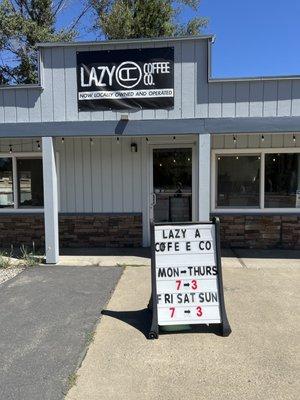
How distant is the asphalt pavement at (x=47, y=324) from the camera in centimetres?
347

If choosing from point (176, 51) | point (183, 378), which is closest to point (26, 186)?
point (176, 51)

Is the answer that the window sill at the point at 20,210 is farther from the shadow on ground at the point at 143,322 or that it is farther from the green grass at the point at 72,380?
the green grass at the point at 72,380

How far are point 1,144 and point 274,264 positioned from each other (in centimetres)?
659

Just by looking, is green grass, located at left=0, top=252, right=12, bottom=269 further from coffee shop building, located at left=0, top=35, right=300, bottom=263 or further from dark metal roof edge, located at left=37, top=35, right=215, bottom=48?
dark metal roof edge, located at left=37, top=35, right=215, bottom=48

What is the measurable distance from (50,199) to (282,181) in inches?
199

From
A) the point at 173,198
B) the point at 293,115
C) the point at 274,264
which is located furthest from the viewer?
the point at 173,198

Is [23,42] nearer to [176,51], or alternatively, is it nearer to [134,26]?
[134,26]

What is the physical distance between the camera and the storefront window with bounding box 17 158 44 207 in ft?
29.9

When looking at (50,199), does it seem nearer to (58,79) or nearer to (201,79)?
(58,79)

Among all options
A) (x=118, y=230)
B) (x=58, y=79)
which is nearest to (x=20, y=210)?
(x=118, y=230)

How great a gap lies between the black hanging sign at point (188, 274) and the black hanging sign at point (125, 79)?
3284 millimetres

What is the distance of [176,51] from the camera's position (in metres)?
6.91

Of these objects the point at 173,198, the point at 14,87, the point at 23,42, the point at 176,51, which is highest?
the point at 23,42

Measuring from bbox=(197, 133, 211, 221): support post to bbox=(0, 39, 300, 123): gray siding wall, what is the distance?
461 millimetres
